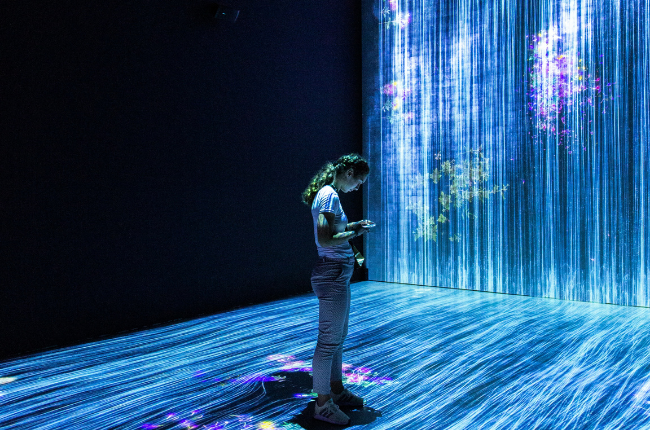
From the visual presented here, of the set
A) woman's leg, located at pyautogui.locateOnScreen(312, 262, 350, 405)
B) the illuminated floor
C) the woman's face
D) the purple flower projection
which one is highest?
the purple flower projection

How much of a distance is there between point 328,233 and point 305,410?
0.90 m

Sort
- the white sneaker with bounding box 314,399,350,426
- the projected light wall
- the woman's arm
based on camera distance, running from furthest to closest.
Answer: the projected light wall
the white sneaker with bounding box 314,399,350,426
the woman's arm

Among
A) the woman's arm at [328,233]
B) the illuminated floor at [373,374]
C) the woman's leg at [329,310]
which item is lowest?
the illuminated floor at [373,374]

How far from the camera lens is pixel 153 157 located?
159 inches

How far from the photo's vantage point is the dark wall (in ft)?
10.9

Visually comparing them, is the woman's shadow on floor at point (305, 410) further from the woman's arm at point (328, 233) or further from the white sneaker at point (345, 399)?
the woman's arm at point (328, 233)

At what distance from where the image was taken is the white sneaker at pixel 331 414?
2.13m

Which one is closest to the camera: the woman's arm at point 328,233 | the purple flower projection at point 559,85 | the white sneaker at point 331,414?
the woman's arm at point 328,233

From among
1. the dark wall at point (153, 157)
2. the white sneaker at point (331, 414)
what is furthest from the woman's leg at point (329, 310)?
the dark wall at point (153, 157)

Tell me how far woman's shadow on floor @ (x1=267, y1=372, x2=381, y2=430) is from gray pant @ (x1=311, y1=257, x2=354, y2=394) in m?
0.21

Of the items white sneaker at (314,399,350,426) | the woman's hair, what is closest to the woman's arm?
the woman's hair

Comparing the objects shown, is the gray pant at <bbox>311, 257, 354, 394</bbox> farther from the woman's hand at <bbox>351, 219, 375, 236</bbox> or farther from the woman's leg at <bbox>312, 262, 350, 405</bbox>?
the woman's hand at <bbox>351, 219, 375, 236</bbox>

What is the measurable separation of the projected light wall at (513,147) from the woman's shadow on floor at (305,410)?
3093 millimetres

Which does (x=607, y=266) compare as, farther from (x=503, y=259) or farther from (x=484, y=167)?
(x=484, y=167)
